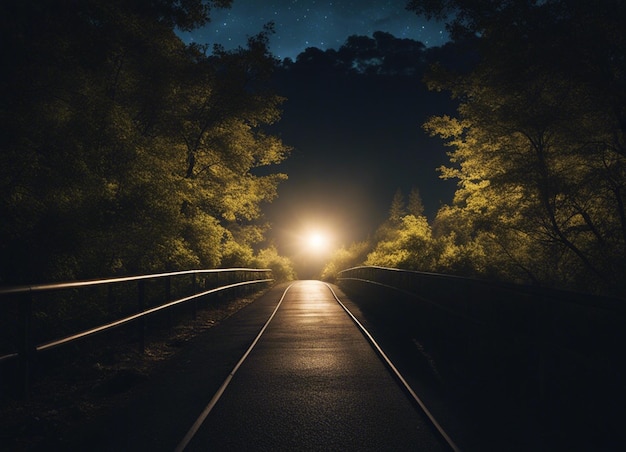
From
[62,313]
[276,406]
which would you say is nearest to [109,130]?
[62,313]

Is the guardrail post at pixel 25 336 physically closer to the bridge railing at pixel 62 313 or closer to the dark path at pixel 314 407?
the bridge railing at pixel 62 313

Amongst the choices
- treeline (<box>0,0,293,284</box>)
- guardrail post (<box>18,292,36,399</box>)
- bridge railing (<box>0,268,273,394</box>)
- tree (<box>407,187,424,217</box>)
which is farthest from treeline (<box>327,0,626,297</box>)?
tree (<box>407,187,424,217</box>)

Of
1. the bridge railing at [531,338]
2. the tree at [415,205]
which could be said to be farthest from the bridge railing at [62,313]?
the tree at [415,205]

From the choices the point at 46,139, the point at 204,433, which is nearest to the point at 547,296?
the point at 204,433

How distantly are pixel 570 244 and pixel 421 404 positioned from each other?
36.5 ft

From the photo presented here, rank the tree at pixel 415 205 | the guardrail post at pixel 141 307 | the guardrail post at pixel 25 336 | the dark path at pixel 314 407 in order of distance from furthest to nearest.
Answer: the tree at pixel 415 205, the guardrail post at pixel 141 307, the guardrail post at pixel 25 336, the dark path at pixel 314 407

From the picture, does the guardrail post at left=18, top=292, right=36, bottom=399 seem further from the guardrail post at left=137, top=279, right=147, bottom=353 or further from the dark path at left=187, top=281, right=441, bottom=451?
the guardrail post at left=137, top=279, right=147, bottom=353

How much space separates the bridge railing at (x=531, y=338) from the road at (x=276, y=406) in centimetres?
136

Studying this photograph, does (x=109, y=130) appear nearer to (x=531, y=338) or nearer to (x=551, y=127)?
(x=531, y=338)

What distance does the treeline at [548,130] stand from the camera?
11.1m

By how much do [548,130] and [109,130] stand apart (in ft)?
40.6

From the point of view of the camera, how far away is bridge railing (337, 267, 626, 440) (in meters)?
3.98

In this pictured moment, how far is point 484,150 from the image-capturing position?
48.8ft

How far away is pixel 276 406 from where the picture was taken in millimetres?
4797
